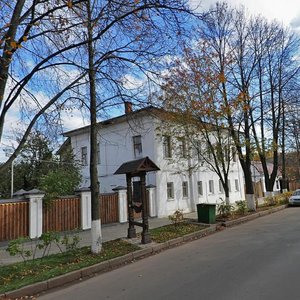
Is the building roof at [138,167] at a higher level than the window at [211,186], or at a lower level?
higher

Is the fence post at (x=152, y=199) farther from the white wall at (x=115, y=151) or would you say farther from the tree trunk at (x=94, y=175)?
the tree trunk at (x=94, y=175)

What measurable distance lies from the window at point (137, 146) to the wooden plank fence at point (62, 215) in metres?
9.08

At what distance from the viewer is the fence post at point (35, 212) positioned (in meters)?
14.1

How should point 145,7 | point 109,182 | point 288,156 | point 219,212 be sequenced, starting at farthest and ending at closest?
point 288,156 → point 109,182 → point 219,212 → point 145,7

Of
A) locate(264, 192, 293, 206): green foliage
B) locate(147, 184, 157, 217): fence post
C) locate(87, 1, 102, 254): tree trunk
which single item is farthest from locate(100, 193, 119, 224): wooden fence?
locate(264, 192, 293, 206): green foliage

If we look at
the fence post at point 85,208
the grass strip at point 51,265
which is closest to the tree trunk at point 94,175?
the grass strip at point 51,265

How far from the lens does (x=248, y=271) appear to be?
23.7 ft

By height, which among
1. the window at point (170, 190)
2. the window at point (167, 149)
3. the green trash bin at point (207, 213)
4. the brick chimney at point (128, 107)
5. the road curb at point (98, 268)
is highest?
the window at point (167, 149)

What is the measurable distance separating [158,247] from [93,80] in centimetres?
571

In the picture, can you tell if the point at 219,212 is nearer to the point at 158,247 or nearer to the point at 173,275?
the point at 158,247

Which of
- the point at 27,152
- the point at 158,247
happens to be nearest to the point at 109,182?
the point at 27,152

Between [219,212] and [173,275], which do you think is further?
[219,212]

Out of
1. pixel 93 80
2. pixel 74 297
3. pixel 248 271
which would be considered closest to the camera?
pixel 74 297

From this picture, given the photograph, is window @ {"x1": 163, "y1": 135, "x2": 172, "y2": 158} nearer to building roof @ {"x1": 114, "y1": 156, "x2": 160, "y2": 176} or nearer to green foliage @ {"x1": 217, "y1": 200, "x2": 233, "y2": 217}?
green foliage @ {"x1": 217, "y1": 200, "x2": 233, "y2": 217}
